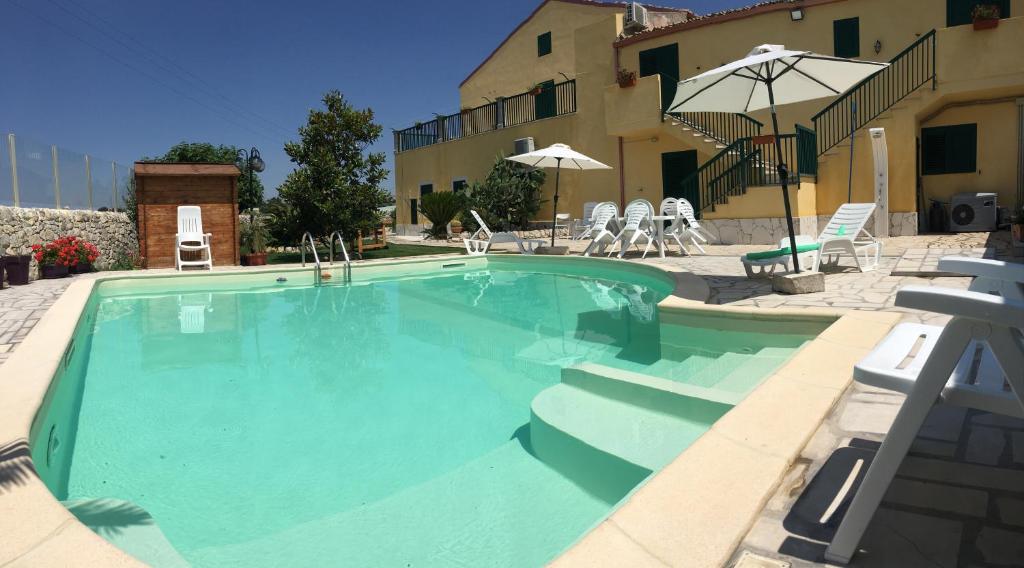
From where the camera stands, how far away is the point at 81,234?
1291cm

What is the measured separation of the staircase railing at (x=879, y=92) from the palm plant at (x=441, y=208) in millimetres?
9326

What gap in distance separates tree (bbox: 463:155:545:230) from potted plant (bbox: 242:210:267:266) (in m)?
6.61

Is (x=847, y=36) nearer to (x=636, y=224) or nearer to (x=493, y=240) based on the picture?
(x=636, y=224)

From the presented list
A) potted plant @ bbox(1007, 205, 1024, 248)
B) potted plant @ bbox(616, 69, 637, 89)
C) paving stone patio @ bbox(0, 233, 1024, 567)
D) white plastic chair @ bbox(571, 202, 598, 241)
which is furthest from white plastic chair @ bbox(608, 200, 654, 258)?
paving stone patio @ bbox(0, 233, 1024, 567)

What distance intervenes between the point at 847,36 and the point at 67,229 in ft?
54.2

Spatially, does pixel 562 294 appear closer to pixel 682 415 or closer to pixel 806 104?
pixel 682 415

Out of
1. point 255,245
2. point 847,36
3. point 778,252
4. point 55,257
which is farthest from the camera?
point 847,36

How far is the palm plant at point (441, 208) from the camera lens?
1797 centimetres

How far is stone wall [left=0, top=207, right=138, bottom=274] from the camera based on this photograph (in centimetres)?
1070

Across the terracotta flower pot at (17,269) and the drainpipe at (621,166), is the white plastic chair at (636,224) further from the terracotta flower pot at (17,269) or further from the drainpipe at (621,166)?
the terracotta flower pot at (17,269)

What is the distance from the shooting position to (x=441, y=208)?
18031mm

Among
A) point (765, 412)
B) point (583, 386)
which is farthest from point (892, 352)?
point (583, 386)

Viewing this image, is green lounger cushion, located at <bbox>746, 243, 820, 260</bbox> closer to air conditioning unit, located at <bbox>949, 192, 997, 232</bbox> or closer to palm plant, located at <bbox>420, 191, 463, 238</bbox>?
air conditioning unit, located at <bbox>949, 192, 997, 232</bbox>

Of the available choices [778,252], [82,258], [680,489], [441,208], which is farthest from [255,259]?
[680,489]
